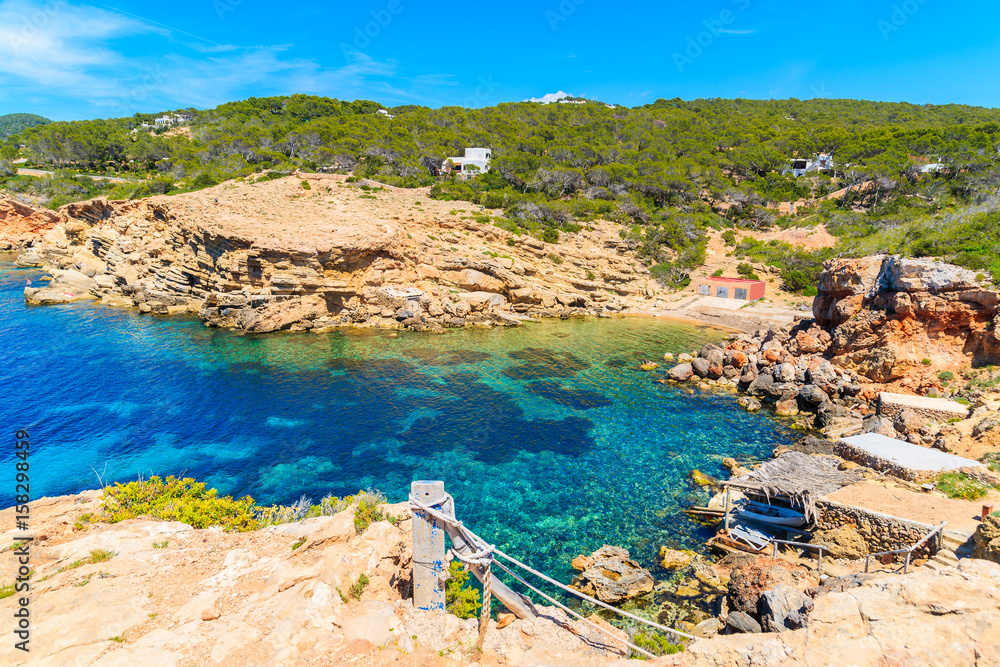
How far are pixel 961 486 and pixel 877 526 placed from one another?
320 cm

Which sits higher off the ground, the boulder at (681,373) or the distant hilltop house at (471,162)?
the distant hilltop house at (471,162)

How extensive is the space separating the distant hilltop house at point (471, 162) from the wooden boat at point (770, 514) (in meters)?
55.0

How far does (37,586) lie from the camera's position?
680cm

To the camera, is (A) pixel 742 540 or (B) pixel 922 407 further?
(B) pixel 922 407

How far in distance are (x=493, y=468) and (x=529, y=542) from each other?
429 centimetres

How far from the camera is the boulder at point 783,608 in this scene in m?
8.34

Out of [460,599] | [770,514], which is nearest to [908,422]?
[770,514]

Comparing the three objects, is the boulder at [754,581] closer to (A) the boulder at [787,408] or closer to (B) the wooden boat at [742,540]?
(B) the wooden boat at [742,540]

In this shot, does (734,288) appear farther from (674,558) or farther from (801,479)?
(674,558)

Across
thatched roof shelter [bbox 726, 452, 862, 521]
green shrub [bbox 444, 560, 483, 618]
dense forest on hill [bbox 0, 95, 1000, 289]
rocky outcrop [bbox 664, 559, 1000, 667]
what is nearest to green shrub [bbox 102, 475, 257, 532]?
green shrub [bbox 444, 560, 483, 618]

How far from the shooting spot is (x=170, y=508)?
380 inches

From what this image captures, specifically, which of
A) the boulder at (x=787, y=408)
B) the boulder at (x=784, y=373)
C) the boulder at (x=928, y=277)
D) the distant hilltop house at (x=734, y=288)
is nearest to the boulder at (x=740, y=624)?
the boulder at (x=787, y=408)

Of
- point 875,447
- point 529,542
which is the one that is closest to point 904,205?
point 875,447

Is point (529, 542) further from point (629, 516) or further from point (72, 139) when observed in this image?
point (72, 139)
